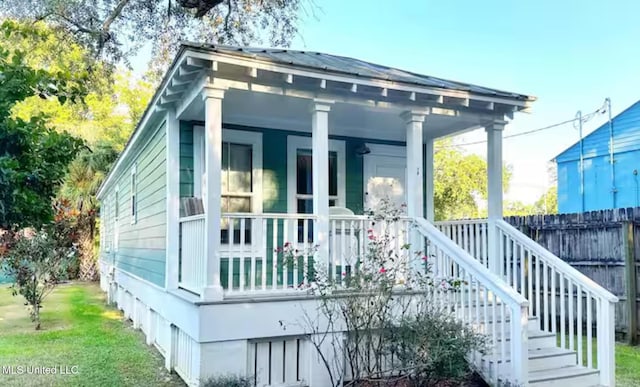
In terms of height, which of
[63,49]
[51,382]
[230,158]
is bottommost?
[51,382]

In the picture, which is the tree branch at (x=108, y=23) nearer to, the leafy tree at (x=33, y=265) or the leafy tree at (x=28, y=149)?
the leafy tree at (x=33, y=265)

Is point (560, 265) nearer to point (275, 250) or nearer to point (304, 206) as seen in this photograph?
point (275, 250)

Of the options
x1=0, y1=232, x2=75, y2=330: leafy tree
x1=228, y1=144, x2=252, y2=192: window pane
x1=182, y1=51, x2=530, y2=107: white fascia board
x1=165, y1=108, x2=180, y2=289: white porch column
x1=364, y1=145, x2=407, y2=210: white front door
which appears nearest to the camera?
x1=182, y1=51, x2=530, y2=107: white fascia board

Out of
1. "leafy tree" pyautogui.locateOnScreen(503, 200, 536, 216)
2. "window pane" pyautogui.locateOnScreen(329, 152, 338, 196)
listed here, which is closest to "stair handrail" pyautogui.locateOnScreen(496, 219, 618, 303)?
"window pane" pyautogui.locateOnScreen(329, 152, 338, 196)

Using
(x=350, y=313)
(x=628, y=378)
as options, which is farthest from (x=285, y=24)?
(x=628, y=378)

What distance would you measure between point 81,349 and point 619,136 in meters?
14.8

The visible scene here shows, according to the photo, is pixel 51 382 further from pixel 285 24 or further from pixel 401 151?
pixel 285 24

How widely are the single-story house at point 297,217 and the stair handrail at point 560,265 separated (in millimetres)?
21

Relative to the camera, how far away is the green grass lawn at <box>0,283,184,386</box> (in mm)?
5938

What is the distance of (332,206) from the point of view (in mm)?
7785

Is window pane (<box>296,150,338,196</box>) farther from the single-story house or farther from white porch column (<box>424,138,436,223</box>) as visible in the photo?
white porch column (<box>424,138,436,223</box>)

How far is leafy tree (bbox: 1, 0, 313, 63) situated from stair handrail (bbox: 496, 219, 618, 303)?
738 cm

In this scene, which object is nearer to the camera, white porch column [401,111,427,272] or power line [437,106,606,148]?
white porch column [401,111,427,272]

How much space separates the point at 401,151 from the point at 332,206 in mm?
1536
